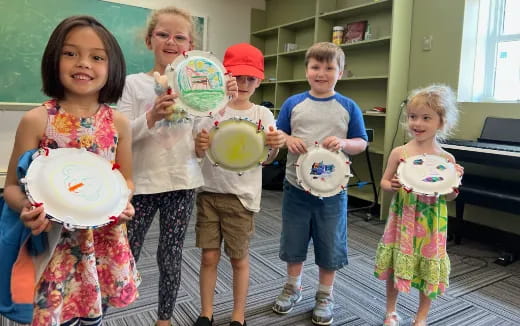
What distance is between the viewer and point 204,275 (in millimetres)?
1565

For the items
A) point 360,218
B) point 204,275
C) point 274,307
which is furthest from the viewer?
point 360,218

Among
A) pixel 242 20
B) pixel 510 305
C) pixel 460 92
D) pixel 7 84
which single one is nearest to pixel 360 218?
pixel 460 92

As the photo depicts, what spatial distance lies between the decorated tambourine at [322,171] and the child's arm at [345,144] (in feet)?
0.08

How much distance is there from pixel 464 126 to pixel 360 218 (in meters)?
1.27

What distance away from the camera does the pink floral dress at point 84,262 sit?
0.93 metres

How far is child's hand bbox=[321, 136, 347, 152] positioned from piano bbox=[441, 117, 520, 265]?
1635 mm

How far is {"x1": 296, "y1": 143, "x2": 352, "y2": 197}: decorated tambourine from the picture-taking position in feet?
5.42

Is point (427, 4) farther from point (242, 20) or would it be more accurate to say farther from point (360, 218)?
point (242, 20)

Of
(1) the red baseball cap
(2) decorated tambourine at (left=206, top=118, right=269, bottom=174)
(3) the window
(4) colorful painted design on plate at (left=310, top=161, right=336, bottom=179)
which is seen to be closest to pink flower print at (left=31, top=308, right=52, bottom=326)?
(2) decorated tambourine at (left=206, top=118, right=269, bottom=174)

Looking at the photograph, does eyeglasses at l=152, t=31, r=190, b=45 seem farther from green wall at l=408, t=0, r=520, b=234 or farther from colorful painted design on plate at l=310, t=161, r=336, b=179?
green wall at l=408, t=0, r=520, b=234

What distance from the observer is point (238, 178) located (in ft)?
4.93

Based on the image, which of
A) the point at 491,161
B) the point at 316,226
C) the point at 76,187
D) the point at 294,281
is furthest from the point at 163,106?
the point at 491,161

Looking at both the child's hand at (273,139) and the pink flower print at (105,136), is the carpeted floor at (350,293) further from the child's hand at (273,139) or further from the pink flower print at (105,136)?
the pink flower print at (105,136)

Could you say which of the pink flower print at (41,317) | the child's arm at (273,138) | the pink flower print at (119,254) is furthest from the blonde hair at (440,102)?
the pink flower print at (41,317)
